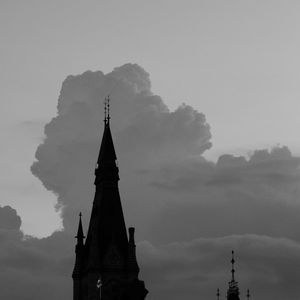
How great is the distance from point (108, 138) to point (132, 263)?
789 inches

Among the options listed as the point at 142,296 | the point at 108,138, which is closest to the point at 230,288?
the point at 108,138

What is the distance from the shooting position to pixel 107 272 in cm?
17900

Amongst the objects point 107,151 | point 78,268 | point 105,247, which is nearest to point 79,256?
point 78,268

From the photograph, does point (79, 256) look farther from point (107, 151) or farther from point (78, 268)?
point (107, 151)

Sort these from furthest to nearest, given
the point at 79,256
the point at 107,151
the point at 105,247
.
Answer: the point at 107,151
the point at 79,256
the point at 105,247

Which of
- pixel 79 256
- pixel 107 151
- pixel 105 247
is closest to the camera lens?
pixel 105 247

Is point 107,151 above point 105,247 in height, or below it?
above

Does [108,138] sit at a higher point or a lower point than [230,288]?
higher

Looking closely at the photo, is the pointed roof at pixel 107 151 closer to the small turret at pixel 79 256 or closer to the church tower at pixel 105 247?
the church tower at pixel 105 247

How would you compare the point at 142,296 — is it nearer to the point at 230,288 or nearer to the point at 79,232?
the point at 230,288

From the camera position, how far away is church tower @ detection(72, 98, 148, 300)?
587ft

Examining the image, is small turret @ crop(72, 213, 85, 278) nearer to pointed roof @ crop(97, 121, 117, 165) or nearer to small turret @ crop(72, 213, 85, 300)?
small turret @ crop(72, 213, 85, 300)

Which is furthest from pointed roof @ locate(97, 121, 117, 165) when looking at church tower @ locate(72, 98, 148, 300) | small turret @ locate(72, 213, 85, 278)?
small turret @ locate(72, 213, 85, 278)

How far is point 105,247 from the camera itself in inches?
7082
